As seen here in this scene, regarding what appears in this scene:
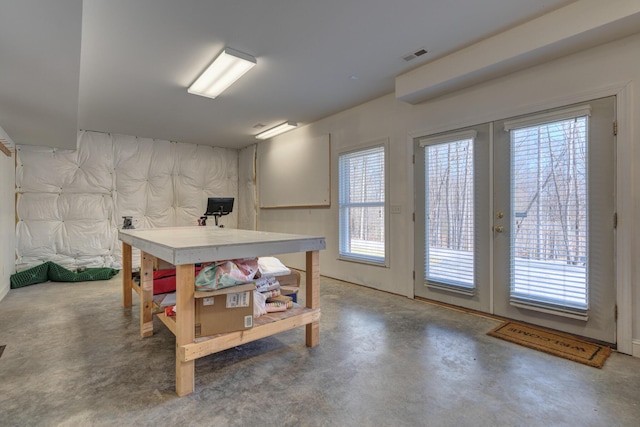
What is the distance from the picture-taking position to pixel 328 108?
4633mm

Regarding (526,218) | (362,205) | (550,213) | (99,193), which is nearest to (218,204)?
(362,205)

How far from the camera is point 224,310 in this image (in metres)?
2.02

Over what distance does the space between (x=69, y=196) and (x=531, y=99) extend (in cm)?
693

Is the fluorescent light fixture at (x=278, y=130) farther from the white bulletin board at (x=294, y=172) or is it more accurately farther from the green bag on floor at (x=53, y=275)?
the green bag on floor at (x=53, y=275)

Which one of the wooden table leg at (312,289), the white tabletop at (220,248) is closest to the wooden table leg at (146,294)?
the white tabletop at (220,248)

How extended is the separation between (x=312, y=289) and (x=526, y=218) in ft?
6.93

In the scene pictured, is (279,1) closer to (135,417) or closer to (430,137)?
(430,137)

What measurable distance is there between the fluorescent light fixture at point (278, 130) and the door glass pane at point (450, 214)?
8.42ft

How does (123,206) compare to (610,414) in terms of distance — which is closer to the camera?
(610,414)

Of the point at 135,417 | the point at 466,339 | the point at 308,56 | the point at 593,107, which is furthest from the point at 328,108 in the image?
the point at 135,417

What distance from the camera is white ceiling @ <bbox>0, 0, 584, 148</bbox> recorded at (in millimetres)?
2199

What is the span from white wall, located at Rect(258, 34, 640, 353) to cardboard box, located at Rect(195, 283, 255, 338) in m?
2.43

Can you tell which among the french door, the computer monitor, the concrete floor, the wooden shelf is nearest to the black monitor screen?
the computer monitor

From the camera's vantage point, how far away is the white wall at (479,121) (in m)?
2.37
